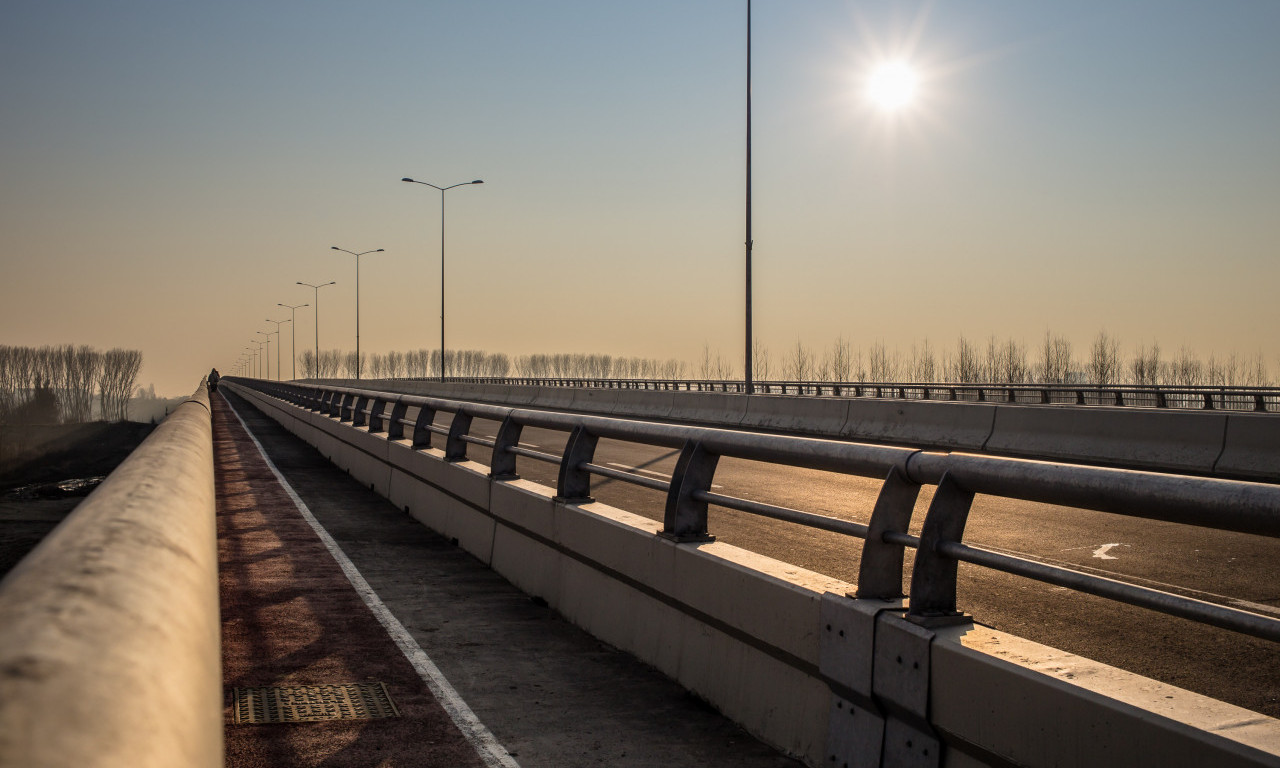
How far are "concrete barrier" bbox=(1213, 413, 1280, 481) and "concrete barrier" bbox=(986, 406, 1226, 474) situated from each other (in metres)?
0.21

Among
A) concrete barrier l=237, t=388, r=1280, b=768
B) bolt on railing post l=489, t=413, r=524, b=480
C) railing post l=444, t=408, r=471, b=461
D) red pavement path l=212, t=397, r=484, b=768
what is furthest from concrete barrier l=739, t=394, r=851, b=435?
concrete barrier l=237, t=388, r=1280, b=768

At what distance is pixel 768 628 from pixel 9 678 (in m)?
4.40

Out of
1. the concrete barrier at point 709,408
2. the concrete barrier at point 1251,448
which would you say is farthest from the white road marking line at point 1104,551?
the concrete barrier at point 709,408

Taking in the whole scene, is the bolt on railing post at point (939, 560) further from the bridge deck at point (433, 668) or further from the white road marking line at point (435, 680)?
the white road marking line at point (435, 680)

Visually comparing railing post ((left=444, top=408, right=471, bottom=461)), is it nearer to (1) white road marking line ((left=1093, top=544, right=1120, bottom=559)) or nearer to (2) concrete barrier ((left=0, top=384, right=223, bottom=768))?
(1) white road marking line ((left=1093, top=544, right=1120, bottom=559))

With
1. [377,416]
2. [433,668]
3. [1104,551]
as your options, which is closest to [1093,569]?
[1104,551]

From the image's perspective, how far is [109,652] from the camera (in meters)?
1.52

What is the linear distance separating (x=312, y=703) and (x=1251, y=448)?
15467 mm

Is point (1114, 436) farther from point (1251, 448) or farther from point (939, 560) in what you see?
point (939, 560)

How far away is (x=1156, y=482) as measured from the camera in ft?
12.0

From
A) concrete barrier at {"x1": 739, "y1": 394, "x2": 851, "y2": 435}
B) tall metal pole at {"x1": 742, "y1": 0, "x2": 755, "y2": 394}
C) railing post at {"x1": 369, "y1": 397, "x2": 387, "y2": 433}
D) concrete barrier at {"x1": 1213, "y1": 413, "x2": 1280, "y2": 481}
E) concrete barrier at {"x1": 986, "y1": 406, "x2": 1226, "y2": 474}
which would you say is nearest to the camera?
concrete barrier at {"x1": 1213, "y1": 413, "x2": 1280, "y2": 481}

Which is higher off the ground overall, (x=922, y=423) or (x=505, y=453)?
(x=505, y=453)

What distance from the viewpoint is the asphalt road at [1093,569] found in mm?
6250

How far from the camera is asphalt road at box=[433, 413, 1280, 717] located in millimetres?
6250
